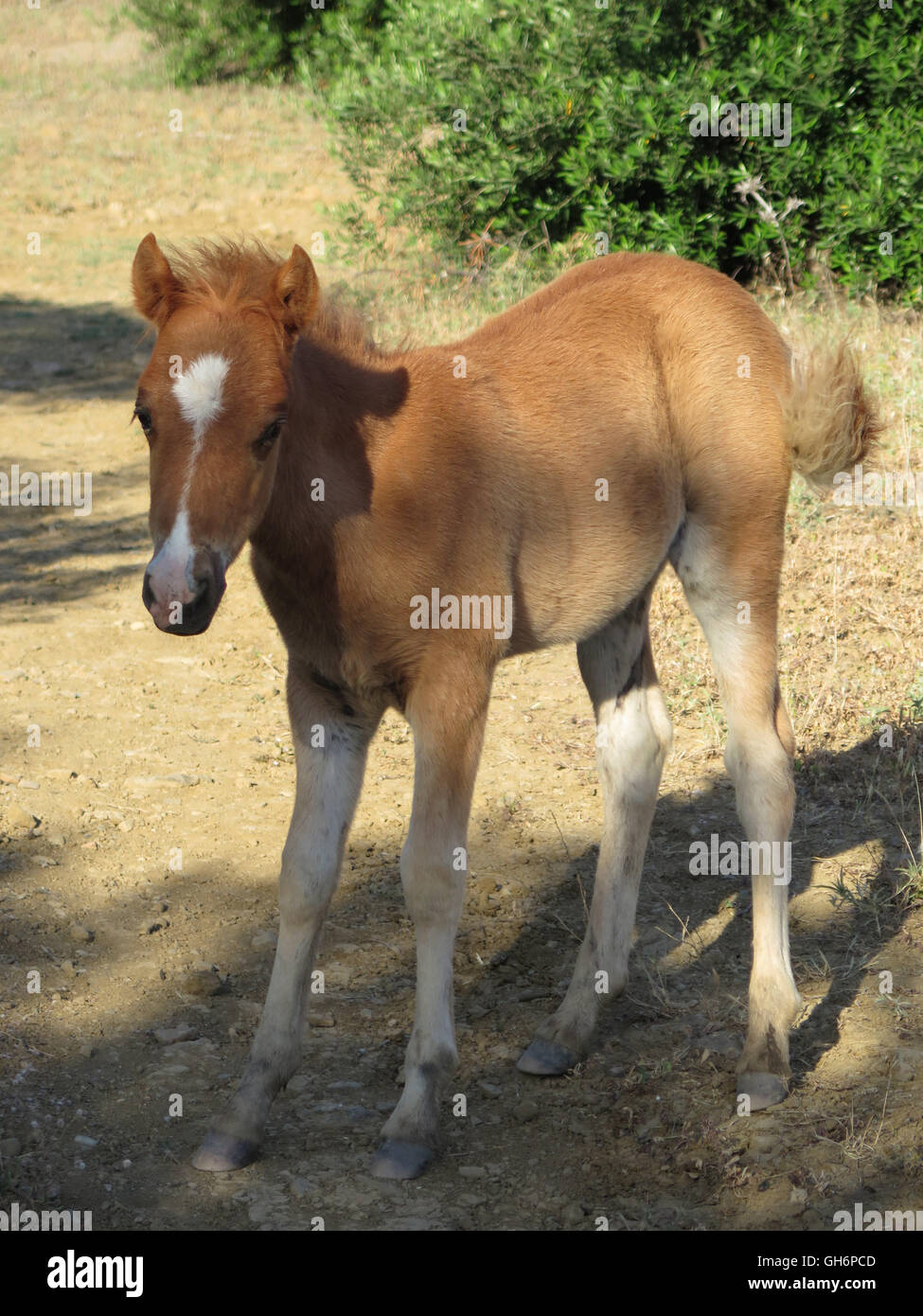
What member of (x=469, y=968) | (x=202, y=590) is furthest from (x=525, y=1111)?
(x=202, y=590)

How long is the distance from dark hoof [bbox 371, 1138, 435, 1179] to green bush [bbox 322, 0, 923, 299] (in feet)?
28.9

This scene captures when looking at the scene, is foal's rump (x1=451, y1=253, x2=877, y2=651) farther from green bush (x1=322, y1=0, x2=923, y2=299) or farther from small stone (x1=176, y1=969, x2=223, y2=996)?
green bush (x1=322, y1=0, x2=923, y2=299)

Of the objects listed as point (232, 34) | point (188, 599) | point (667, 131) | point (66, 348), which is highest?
point (232, 34)

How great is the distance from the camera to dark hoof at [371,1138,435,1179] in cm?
363

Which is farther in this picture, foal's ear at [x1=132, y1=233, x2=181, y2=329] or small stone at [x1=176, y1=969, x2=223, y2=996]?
small stone at [x1=176, y1=969, x2=223, y2=996]

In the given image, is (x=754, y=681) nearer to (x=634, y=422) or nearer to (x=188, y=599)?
(x=634, y=422)

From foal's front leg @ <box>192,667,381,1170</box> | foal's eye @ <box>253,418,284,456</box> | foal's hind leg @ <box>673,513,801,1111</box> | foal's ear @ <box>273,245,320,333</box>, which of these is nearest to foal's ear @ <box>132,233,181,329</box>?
foal's ear @ <box>273,245,320,333</box>

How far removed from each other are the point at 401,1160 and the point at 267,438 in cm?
195

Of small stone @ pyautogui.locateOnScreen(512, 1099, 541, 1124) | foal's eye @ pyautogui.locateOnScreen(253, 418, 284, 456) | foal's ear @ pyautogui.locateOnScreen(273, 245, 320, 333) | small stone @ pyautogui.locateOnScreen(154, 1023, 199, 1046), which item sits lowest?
small stone @ pyautogui.locateOnScreen(512, 1099, 541, 1124)

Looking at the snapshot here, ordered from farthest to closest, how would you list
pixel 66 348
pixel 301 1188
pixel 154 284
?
pixel 66 348 < pixel 301 1188 < pixel 154 284

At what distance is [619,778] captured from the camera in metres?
4.54

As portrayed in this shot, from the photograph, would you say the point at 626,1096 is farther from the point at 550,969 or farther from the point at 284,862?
the point at 284,862

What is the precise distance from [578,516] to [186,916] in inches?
82.5

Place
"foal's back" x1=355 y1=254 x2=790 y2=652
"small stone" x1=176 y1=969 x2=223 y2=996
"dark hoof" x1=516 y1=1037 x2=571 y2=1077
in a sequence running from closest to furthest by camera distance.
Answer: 1. "foal's back" x1=355 y1=254 x2=790 y2=652
2. "dark hoof" x1=516 y1=1037 x2=571 y2=1077
3. "small stone" x1=176 y1=969 x2=223 y2=996
